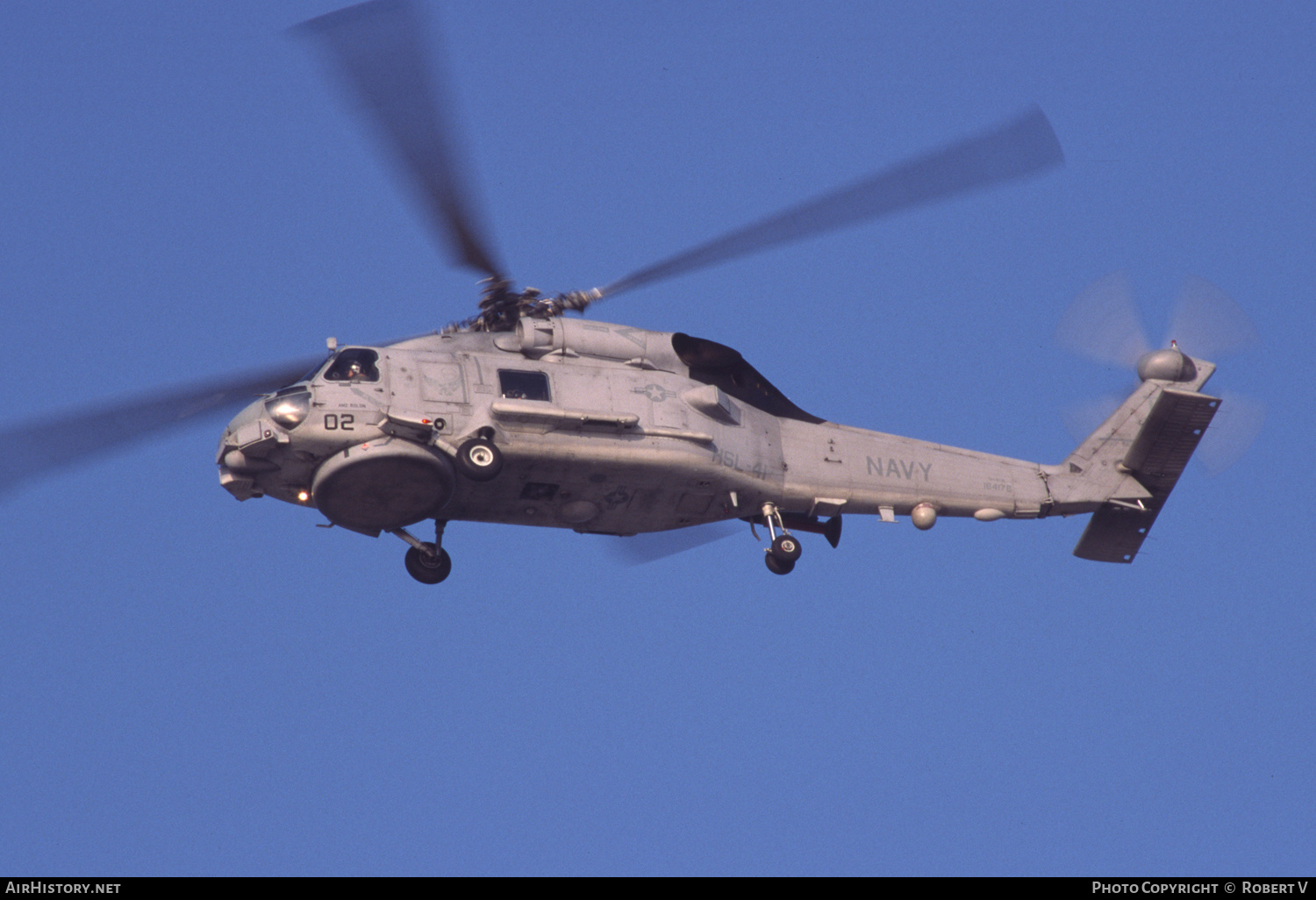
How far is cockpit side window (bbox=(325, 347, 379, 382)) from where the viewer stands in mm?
19656

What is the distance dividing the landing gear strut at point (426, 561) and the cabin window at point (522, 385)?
1880 millimetres

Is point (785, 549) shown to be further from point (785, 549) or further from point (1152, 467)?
point (1152, 467)

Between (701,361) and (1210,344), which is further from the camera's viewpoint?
Answer: (1210,344)

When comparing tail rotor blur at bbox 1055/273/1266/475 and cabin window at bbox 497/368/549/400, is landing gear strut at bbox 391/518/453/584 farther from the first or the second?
tail rotor blur at bbox 1055/273/1266/475

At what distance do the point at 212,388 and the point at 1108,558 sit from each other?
13.3m

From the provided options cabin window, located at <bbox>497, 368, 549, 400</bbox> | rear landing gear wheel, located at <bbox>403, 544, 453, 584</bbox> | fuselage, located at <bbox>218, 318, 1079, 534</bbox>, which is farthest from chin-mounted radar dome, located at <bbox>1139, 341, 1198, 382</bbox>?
rear landing gear wheel, located at <bbox>403, 544, 453, 584</bbox>

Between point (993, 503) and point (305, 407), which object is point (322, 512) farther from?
point (993, 503)

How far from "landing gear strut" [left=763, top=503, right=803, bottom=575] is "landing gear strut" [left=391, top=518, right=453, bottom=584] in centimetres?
417

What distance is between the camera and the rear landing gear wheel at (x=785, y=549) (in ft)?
70.6

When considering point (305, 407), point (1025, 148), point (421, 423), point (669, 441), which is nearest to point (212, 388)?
point (305, 407)

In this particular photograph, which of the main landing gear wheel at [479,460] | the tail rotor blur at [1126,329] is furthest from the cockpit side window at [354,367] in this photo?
the tail rotor blur at [1126,329]

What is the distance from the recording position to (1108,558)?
81.4ft
